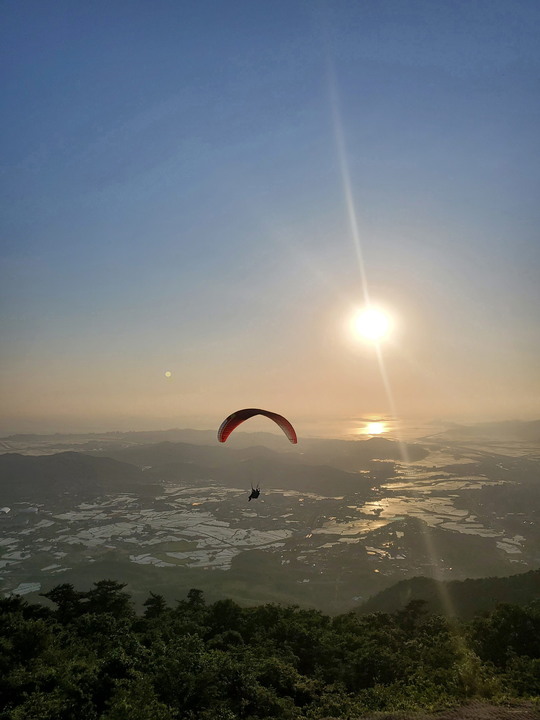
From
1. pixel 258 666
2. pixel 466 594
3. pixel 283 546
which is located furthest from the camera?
pixel 283 546

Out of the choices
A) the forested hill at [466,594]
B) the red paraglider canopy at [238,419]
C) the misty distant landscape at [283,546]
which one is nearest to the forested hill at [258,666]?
the red paraglider canopy at [238,419]

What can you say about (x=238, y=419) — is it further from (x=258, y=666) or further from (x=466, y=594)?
(x=466, y=594)

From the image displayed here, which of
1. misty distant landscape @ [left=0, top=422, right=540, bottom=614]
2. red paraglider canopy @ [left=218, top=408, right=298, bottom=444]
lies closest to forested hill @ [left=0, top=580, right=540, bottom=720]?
red paraglider canopy @ [left=218, top=408, right=298, bottom=444]

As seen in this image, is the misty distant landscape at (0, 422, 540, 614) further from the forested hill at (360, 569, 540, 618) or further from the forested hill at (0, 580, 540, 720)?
the forested hill at (0, 580, 540, 720)

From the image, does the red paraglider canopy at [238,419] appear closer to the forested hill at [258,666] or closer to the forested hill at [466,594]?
the forested hill at [258,666]

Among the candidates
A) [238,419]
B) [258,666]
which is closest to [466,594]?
[258,666]

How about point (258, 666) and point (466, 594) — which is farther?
point (466, 594)
